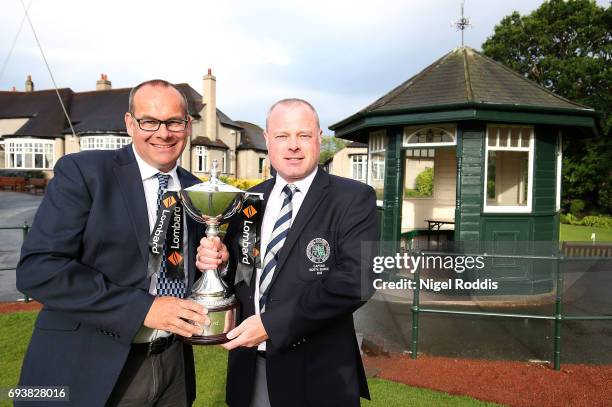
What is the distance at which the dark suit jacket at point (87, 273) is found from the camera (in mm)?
1807

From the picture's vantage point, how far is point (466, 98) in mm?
8211

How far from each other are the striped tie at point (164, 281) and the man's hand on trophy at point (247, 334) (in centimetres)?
45

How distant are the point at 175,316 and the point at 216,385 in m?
3.08

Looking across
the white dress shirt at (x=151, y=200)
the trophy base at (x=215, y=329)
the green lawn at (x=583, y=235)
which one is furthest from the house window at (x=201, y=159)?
the trophy base at (x=215, y=329)

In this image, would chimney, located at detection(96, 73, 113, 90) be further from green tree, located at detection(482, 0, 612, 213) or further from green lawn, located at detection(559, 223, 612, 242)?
green lawn, located at detection(559, 223, 612, 242)

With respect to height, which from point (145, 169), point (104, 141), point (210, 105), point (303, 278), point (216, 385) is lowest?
point (216, 385)

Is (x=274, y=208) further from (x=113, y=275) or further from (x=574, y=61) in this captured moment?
(x=574, y=61)

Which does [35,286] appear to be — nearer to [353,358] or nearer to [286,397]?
[286,397]

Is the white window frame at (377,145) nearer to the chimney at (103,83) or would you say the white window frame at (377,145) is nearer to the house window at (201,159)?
the house window at (201,159)

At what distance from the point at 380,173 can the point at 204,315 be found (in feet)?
28.7

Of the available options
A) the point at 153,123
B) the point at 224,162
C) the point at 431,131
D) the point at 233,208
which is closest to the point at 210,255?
the point at 233,208

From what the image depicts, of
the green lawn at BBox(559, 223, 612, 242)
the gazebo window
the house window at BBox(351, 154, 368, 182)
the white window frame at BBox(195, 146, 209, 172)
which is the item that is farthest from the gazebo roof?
the house window at BBox(351, 154, 368, 182)

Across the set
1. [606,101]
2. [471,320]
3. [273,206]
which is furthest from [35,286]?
[606,101]

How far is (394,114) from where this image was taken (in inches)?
347
